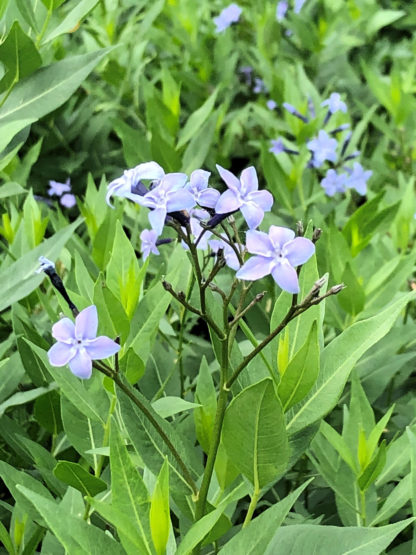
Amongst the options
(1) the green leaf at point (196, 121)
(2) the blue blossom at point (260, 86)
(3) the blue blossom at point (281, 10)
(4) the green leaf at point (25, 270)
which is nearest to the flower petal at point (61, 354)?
(4) the green leaf at point (25, 270)

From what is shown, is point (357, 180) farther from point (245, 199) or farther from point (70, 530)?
point (70, 530)

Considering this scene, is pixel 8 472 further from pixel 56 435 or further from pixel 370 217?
pixel 370 217

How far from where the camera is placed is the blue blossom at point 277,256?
92 cm

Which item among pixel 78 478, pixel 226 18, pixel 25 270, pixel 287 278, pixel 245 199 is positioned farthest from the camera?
pixel 226 18

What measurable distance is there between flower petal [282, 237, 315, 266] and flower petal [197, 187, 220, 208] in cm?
15

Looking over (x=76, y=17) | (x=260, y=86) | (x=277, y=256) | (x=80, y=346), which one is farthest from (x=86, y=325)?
(x=260, y=86)

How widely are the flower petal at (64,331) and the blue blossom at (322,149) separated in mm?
1524

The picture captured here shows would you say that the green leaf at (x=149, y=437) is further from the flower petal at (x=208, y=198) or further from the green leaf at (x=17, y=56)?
the green leaf at (x=17, y=56)

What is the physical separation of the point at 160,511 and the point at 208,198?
0.46m

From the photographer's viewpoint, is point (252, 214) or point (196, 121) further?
point (196, 121)

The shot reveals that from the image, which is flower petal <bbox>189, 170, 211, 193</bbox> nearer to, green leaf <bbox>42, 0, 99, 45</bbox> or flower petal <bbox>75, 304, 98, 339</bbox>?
flower petal <bbox>75, 304, 98, 339</bbox>

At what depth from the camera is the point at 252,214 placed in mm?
990

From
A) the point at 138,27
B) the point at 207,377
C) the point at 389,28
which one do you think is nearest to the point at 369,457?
the point at 207,377

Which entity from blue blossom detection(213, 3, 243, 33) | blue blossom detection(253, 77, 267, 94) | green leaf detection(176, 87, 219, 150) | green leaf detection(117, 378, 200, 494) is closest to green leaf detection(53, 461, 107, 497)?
green leaf detection(117, 378, 200, 494)
